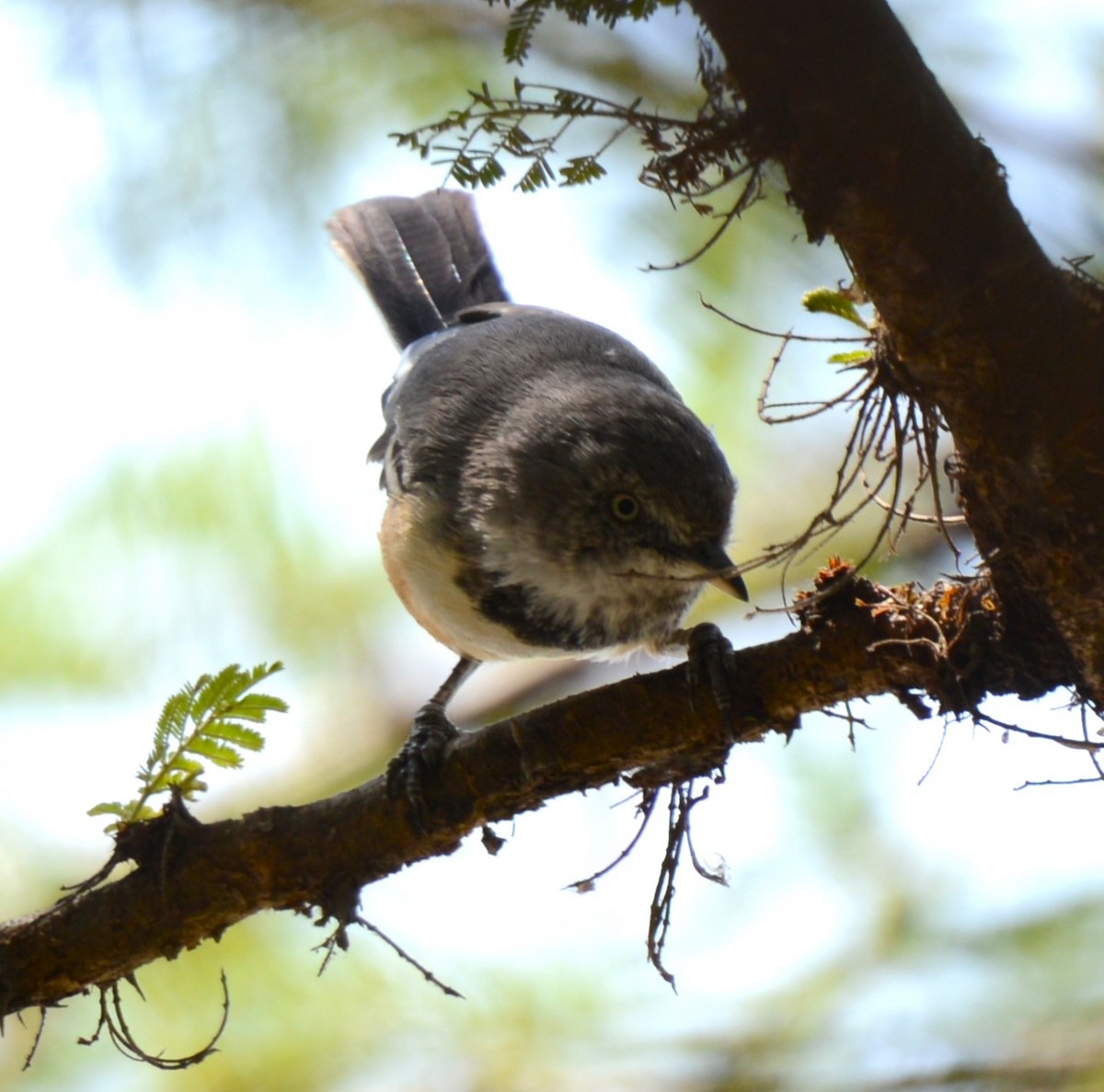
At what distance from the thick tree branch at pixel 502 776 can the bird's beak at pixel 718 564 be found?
451 millimetres

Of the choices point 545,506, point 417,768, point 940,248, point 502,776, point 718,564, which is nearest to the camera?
point 940,248

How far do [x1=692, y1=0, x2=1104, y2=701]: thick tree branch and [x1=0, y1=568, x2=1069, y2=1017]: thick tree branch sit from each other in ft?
1.10

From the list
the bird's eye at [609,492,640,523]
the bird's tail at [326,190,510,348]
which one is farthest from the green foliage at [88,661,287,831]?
the bird's tail at [326,190,510,348]

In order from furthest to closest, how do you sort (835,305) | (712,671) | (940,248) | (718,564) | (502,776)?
(718,564) → (502,776) → (712,671) → (835,305) → (940,248)

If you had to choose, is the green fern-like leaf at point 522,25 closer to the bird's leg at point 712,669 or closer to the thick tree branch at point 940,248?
the thick tree branch at point 940,248

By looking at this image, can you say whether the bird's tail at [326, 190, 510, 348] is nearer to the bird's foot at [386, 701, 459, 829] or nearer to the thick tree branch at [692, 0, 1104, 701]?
the bird's foot at [386, 701, 459, 829]

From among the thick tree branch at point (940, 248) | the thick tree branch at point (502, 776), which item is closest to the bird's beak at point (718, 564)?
the thick tree branch at point (502, 776)

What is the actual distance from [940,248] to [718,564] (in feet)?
4.39

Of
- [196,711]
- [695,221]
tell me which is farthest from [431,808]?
[695,221]

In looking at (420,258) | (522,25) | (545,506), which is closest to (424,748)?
(545,506)

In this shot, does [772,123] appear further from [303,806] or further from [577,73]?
[303,806]

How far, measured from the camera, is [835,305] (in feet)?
7.39

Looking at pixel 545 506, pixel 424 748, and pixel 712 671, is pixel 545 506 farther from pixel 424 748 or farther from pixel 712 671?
pixel 712 671

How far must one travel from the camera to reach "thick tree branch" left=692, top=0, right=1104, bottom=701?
5.32 ft
